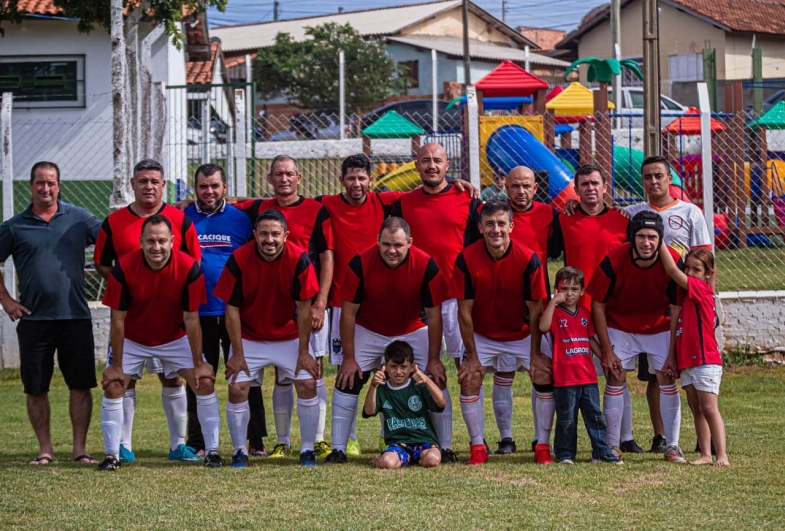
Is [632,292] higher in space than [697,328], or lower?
higher

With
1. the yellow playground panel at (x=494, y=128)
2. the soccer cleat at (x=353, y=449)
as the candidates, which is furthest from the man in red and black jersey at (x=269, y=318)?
the yellow playground panel at (x=494, y=128)

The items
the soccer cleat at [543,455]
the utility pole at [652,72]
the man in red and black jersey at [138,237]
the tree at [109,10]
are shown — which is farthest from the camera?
the tree at [109,10]

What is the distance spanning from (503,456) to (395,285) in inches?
59.3

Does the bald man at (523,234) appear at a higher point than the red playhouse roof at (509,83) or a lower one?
lower

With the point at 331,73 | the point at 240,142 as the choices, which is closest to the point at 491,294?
the point at 240,142

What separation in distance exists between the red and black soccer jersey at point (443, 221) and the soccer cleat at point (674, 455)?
6.44ft

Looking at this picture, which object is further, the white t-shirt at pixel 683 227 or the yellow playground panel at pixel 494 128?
the yellow playground panel at pixel 494 128

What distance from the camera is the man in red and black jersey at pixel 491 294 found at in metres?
7.63

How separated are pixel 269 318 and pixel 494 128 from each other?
30.1ft

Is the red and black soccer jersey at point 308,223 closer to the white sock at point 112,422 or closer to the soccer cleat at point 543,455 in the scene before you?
the white sock at point 112,422

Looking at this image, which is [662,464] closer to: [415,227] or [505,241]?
[505,241]

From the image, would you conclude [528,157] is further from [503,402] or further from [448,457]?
[448,457]

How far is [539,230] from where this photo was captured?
26.8 feet

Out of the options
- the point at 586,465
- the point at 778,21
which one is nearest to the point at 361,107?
the point at 778,21
